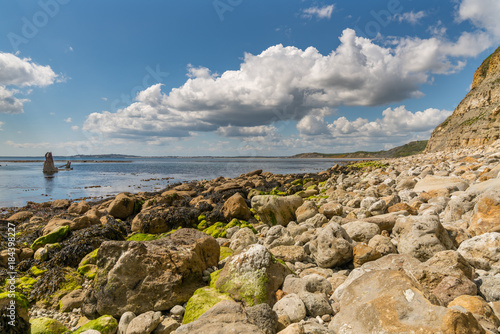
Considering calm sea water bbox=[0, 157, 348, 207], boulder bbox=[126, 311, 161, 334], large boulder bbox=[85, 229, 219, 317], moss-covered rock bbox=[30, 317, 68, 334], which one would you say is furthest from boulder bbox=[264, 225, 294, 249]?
calm sea water bbox=[0, 157, 348, 207]

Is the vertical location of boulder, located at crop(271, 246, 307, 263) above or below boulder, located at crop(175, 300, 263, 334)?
below

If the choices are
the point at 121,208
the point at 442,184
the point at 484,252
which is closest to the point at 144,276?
the point at 484,252

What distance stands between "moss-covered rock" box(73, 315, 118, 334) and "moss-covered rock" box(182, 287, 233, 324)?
1.15 meters

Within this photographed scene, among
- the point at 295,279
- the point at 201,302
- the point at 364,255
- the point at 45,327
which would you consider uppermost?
the point at 364,255

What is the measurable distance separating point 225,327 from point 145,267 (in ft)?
8.45

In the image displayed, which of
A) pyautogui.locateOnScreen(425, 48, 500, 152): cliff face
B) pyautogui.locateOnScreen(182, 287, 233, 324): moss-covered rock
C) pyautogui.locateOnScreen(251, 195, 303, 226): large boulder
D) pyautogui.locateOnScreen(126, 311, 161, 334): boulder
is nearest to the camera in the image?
pyautogui.locateOnScreen(126, 311, 161, 334): boulder

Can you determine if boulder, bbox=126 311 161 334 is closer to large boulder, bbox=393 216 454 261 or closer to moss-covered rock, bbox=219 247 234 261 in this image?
moss-covered rock, bbox=219 247 234 261

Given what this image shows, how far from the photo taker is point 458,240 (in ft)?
16.9

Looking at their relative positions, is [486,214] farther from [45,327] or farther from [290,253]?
[45,327]

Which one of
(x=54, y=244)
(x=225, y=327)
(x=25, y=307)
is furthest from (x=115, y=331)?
(x=54, y=244)

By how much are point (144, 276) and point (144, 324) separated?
1.01 m

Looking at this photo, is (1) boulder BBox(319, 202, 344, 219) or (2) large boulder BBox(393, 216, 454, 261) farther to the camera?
(1) boulder BBox(319, 202, 344, 219)

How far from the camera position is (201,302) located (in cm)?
429

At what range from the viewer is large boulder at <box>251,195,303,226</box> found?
10.0m
